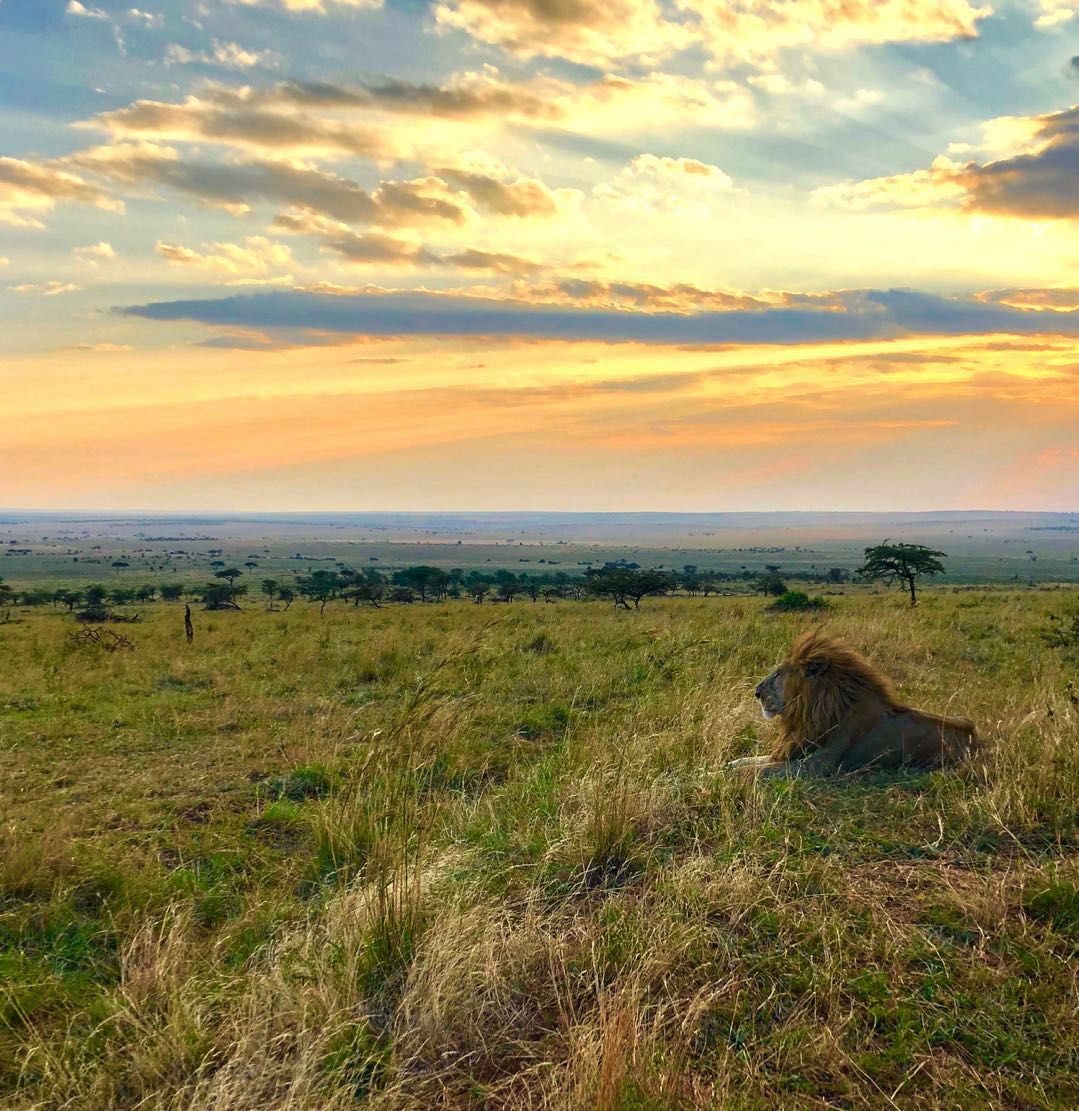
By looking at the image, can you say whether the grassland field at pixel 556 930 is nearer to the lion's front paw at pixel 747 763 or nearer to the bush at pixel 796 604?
the lion's front paw at pixel 747 763

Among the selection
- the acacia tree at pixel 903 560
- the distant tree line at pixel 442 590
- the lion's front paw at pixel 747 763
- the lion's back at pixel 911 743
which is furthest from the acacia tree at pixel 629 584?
the lion's back at pixel 911 743

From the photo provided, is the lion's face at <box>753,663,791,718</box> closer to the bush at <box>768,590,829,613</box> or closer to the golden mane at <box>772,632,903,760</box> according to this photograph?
the golden mane at <box>772,632,903,760</box>

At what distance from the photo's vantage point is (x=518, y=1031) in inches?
127

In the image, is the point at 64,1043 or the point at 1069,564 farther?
the point at 1069,564

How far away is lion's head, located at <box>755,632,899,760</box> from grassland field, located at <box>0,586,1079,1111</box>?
55 centimetres

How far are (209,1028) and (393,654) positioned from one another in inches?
495

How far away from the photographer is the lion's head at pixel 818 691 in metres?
6.20

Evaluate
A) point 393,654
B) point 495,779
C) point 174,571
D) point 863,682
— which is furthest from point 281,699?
point 174,571

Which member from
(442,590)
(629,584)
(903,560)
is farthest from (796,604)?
(442,590)

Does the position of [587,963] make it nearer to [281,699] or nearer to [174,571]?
[281,699]

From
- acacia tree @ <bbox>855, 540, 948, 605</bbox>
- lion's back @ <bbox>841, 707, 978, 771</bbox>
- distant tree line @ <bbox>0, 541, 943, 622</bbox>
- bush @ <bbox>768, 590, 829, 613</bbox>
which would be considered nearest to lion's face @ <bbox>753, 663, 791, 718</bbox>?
lion's back @ <bbox>841, 707, 978, 771</bbox>

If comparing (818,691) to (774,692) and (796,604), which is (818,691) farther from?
(796,604)

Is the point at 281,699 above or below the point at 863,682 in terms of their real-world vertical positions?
below

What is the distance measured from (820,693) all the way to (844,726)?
12.0 inches
